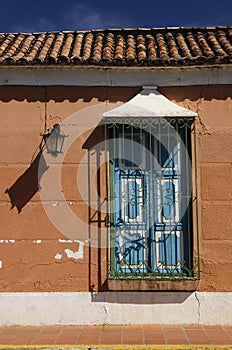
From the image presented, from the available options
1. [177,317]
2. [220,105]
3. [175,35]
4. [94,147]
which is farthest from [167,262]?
[175,35]

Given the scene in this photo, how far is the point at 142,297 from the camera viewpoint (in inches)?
276

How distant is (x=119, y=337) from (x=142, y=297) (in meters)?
0.77

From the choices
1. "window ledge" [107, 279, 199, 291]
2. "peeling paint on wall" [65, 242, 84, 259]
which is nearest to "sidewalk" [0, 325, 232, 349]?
"window ledge" [107, 279, 199, 291]

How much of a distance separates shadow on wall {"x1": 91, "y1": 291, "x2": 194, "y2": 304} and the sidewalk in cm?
35

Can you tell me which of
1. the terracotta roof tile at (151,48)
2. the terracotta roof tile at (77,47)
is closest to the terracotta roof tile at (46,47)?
the terracotta roof tile at (77,47)

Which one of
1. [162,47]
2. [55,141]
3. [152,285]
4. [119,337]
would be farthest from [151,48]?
[119,337]

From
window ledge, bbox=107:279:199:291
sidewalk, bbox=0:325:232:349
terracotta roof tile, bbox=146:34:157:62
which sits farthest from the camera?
terracotta roof tile, bbox=146:34:157:62

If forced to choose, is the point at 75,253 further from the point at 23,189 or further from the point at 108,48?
the point at 108,48

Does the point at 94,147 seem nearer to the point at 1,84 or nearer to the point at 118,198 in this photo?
the point at 118,198

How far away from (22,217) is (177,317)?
269 cm

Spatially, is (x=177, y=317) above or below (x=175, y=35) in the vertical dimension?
below

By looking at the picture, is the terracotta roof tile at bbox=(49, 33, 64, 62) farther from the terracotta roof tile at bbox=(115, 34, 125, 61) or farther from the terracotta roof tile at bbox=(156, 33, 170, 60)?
the terracotta roof tile at bbox=(156, 33, 170, 60)

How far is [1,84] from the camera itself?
24.1 ft

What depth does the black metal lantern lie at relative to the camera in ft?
23.9
